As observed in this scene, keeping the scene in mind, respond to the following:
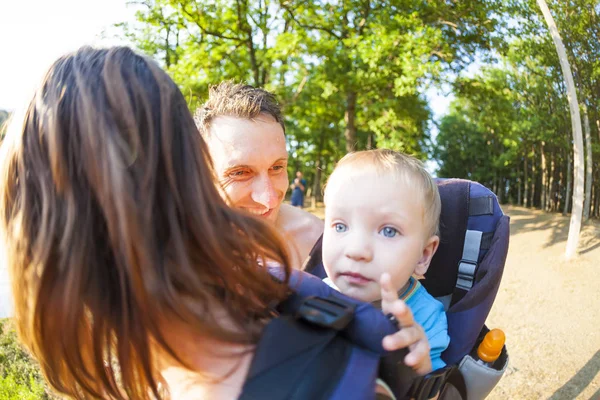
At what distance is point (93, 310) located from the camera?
0.88 metres

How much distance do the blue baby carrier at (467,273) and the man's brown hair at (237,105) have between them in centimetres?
84

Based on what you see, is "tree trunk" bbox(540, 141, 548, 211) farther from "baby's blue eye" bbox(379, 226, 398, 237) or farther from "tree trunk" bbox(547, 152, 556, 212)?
"baby's blue eye" bbox(379, 226, 398, 237)

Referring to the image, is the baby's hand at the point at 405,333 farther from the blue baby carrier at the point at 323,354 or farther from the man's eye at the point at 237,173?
the man's eye at the point at 237,173

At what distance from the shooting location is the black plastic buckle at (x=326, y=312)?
2.96ft

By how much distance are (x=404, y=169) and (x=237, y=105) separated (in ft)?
3.49

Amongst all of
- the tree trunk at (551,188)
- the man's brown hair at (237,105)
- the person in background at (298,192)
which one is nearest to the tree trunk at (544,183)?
the tree trunk at (551,188)

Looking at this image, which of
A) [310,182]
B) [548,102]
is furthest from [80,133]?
[310,182]

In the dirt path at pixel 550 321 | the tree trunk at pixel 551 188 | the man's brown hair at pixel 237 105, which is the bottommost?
the dirt path at pixel 550 321

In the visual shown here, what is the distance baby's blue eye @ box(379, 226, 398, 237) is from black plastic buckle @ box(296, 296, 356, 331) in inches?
20.2

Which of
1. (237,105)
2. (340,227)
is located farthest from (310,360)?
(237,105)

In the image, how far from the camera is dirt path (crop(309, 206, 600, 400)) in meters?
4.93

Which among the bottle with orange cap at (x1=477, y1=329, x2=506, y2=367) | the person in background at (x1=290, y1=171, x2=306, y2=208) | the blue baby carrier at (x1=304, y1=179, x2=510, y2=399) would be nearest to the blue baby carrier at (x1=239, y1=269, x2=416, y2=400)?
the blue baby carrier at (x1=304, y1=179, x2=510, y2=399)

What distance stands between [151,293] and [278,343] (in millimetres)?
252

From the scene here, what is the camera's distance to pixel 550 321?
21.3 ft
